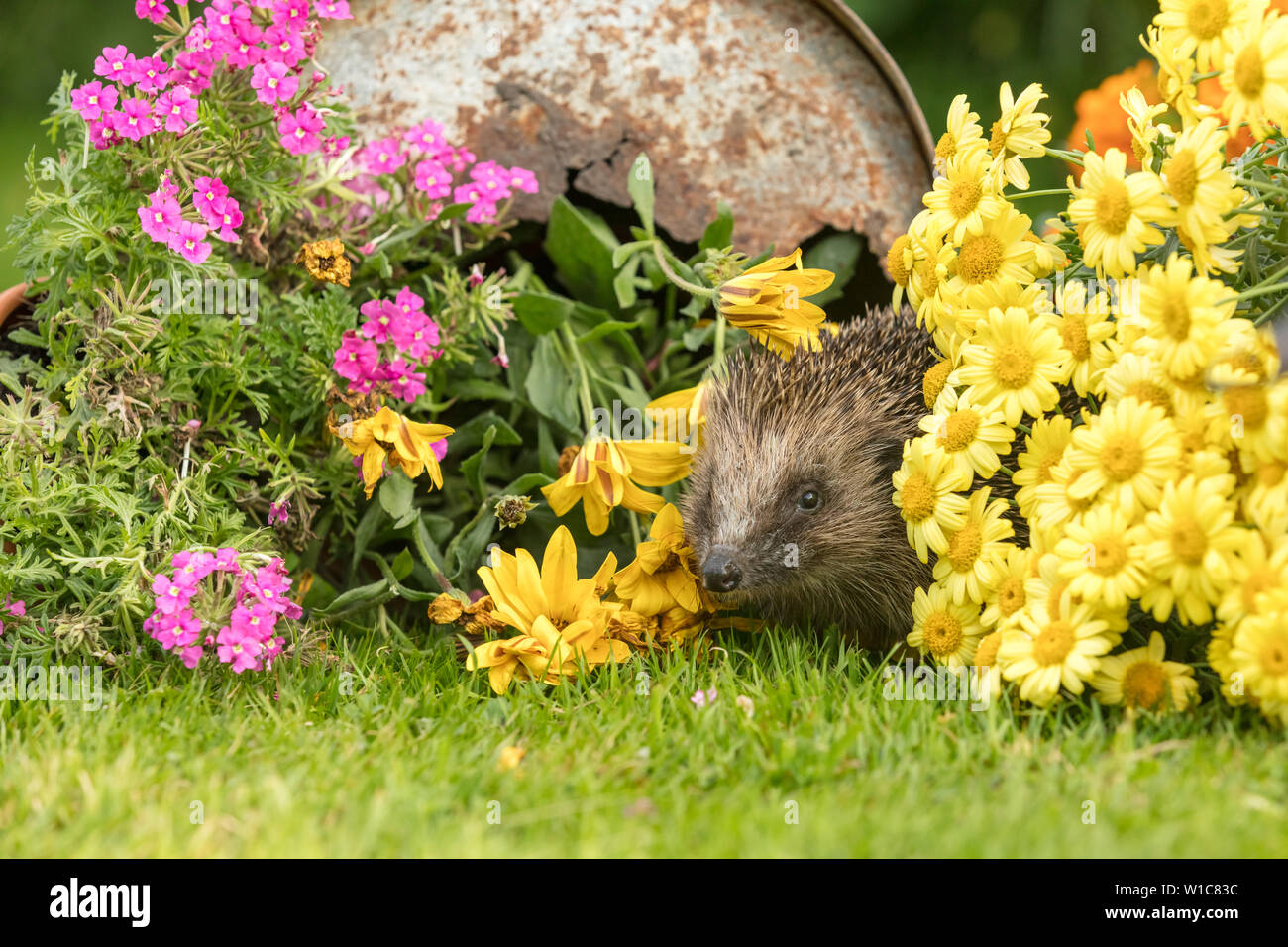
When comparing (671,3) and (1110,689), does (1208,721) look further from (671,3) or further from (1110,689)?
(671,3)

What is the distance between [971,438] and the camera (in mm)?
2432

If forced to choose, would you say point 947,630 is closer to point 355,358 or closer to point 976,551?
point 976,551

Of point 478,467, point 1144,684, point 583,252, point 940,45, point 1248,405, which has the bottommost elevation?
point 1144,684

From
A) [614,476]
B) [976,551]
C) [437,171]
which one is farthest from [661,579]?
[437,171]

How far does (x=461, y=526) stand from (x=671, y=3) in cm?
179

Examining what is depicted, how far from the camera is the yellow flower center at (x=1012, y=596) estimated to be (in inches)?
92.7

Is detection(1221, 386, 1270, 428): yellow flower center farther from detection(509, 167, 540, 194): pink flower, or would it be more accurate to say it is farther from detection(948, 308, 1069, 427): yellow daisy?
detection(509, 167, 540, 194): pink flower

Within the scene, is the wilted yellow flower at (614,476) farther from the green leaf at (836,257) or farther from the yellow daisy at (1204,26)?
the yellow daisy at (1204,26)

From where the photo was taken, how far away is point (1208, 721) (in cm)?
219

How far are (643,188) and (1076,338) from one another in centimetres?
142

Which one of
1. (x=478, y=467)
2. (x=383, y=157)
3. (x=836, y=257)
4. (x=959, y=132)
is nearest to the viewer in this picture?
(x=959, y=132)

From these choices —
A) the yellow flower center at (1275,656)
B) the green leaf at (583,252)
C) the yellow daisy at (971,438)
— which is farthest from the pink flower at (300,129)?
the yellow flower center at (1275,656)
